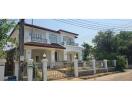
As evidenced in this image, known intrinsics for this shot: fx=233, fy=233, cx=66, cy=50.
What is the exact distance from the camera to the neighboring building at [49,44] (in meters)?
18.2

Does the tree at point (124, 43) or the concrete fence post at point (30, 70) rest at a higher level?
the tree at point (124, 43)

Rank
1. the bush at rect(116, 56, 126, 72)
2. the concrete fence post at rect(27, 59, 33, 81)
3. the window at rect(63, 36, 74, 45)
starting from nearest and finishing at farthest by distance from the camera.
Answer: the concrete fence post at rect(27, 59, 33, 81)
the bush at rect(116, 56, 126, 72)
the window at rect(63, 36, 74, 45)

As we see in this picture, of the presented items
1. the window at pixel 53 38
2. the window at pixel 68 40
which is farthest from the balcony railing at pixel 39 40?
the window at pixel 68 40

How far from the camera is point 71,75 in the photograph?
13469 millimetres

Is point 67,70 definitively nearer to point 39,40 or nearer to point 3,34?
point 3,34

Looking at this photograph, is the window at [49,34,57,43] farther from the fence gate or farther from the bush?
the fence gate

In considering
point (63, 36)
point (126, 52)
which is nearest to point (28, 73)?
point (126, 52)

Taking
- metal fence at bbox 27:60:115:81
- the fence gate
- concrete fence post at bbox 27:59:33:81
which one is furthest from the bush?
concrete fence post at bbox 27:59:33:81

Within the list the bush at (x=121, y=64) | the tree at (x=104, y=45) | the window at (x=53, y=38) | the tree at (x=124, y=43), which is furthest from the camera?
the window at (x=53, y=38)

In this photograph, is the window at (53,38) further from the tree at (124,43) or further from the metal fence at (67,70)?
Result: the tree at (124,43)

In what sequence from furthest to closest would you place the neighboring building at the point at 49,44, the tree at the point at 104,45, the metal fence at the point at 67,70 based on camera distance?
the neighboring building at the point at 49,44 → the tree at the point at 104,45 → the metal fence at the point at 67,70

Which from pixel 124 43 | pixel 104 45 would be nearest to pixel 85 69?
pixel 104 45

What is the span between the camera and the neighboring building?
18.2 meters

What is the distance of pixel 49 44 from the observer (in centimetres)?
2084
